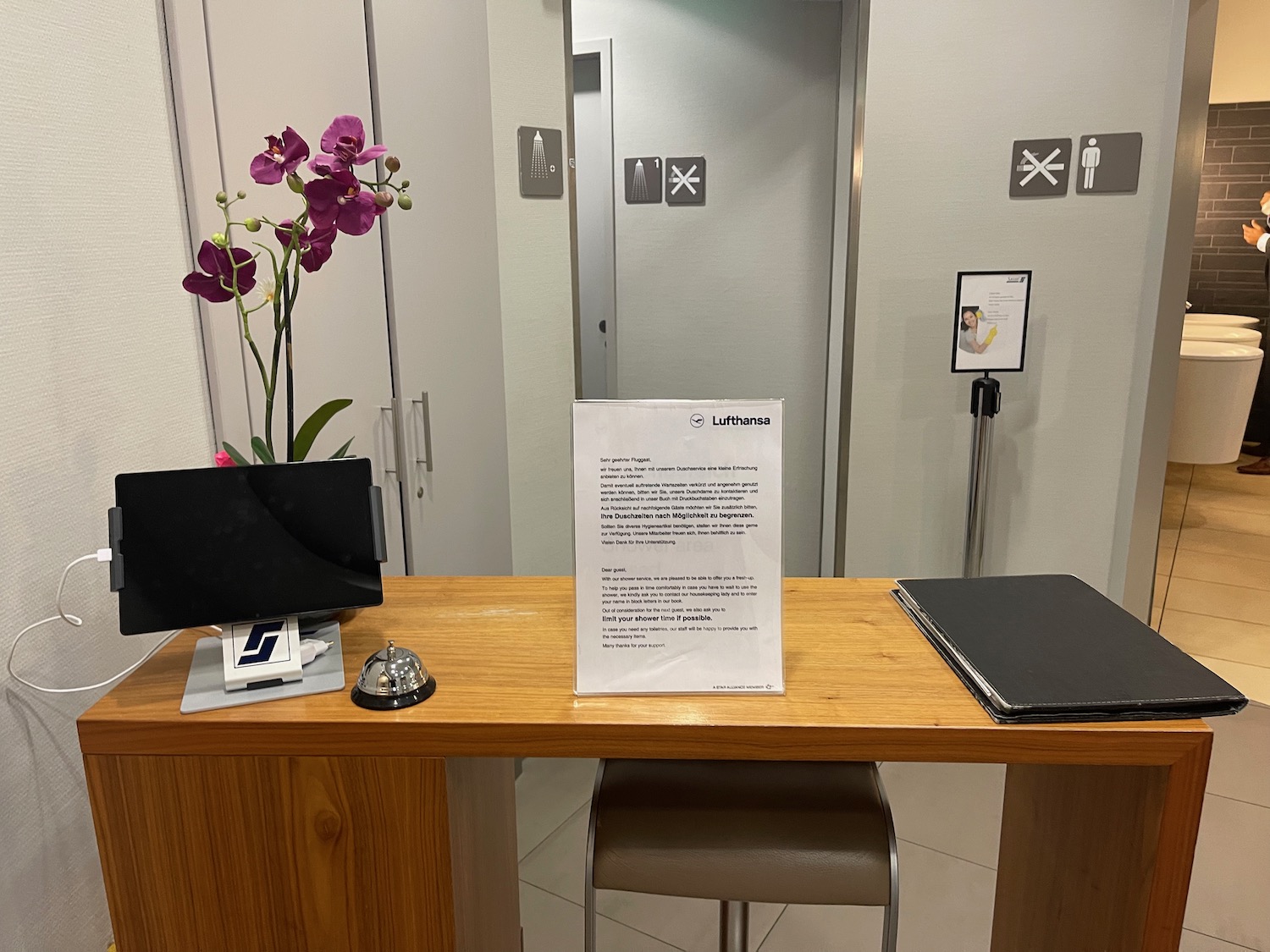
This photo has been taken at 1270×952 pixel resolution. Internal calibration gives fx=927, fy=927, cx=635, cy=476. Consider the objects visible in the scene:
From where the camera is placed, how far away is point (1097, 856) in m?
1.21

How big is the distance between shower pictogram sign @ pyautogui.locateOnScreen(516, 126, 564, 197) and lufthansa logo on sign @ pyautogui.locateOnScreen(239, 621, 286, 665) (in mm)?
1734

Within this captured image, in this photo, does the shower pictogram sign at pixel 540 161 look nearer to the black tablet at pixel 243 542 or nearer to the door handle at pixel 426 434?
the door handle at pixel 426 434

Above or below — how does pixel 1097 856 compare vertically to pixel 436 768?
below

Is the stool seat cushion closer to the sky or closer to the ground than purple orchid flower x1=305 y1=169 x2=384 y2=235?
closer to the ground

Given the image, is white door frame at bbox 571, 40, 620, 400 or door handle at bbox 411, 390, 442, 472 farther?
white door frame at bbox 571, 40, 620, 400

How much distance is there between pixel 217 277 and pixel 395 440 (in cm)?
98

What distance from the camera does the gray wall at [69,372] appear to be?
49.1 inches

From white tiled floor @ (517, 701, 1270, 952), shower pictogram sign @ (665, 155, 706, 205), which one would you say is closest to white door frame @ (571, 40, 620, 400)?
shower pictogram sign @ (665, 155, 706, 205)

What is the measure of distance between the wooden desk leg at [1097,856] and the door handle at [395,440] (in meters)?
1.46

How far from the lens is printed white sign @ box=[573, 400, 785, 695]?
3.58 ft

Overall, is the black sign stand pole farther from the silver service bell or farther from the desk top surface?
the silver service bell

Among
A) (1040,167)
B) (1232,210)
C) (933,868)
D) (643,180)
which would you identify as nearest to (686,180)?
(643,180)

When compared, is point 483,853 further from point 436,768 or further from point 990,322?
point 990,322

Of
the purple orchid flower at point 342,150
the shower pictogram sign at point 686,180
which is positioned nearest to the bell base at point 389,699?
the purple orchid flower at point 342,150
